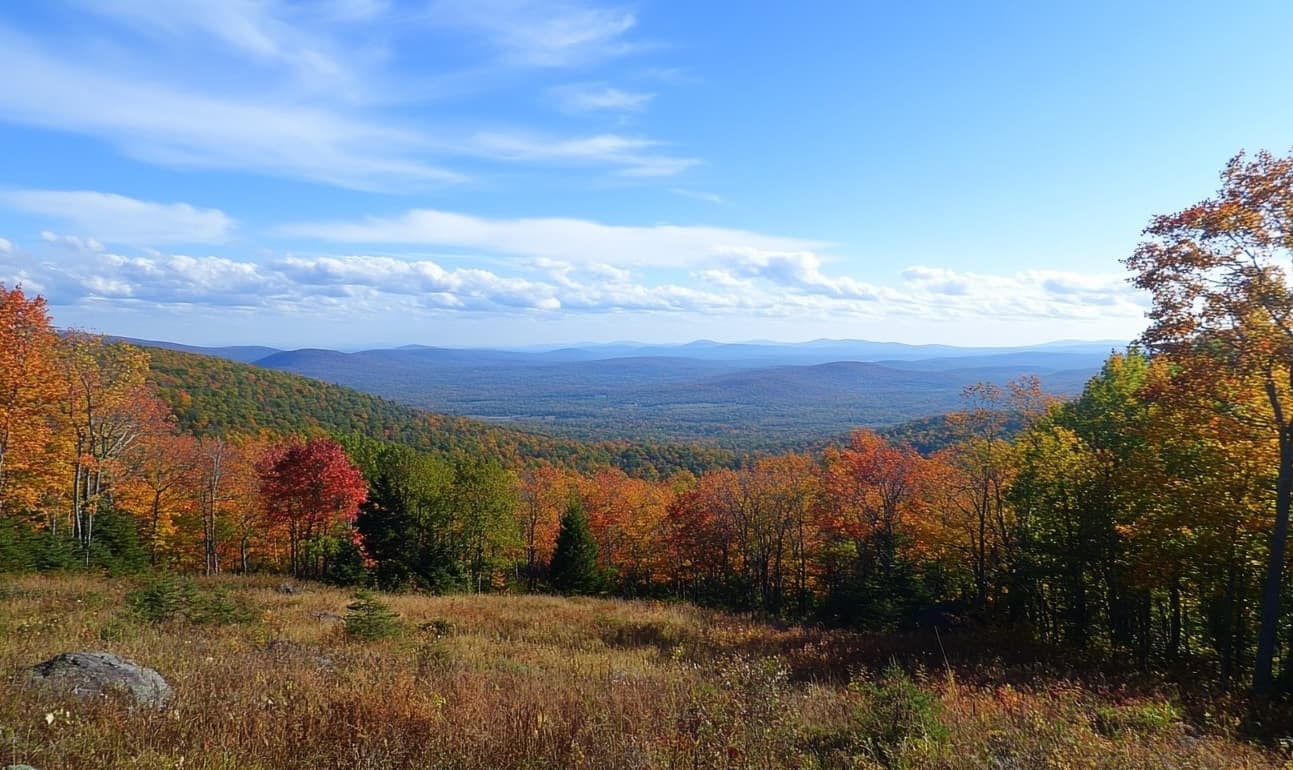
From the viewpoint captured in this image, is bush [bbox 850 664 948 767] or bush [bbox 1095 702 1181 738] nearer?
bush [bbox 850 664 948 767]

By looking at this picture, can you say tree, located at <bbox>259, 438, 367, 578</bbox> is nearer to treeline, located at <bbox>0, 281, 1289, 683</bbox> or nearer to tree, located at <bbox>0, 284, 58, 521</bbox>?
treeline, located at <bbox>0, 281, 1289, 683</bbox>

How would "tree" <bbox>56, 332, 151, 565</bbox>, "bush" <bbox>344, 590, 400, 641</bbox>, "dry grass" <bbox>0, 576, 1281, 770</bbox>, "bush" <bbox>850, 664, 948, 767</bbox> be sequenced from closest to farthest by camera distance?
"dry grass" <bbox>0, 576, 1281, 770</bbox>
"bush" <bbox>850, 664, 948, 767</bbox>
"bush" <bbox>344, 590, 400, 641</bbox>
"tree" <bbox>56, 332, 151, 565</bbox>

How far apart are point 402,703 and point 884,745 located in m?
4.38

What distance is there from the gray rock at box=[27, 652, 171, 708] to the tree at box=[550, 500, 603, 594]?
28012 mm

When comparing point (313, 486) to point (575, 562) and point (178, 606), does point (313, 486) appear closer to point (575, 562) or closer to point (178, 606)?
point (575, 562)

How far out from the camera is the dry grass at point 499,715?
14.8 feet

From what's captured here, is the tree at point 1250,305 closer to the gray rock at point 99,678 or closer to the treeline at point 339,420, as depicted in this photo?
the gray rock at point 99,678

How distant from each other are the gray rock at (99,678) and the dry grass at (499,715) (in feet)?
0.67

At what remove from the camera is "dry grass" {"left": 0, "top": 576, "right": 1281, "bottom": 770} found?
452cm

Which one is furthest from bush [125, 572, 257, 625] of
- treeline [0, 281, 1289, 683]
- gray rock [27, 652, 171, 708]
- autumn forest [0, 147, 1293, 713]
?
treeline [0, 281, 1289, 683]

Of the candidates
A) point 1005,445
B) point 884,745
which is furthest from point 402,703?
point 1005,445

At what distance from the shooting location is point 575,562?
33.4 m

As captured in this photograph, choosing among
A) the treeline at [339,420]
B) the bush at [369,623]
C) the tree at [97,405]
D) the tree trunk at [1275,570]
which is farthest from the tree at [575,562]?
the treeline at [339,420]

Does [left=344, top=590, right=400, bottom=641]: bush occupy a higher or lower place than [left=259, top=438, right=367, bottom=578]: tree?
higher
